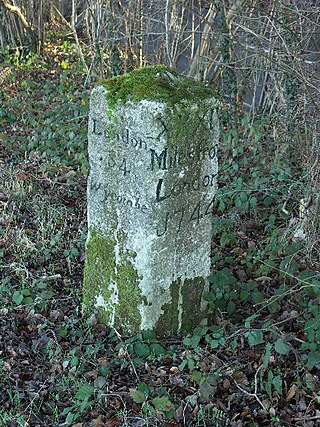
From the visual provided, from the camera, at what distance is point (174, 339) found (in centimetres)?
381

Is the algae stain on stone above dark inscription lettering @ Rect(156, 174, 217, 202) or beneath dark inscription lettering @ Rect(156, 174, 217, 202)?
beneath

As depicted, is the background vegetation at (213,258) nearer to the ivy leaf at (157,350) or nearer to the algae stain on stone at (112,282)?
the ivy leaf at (157,350)

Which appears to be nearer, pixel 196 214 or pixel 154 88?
pixel 154 88

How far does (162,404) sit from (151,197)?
108 centimetres

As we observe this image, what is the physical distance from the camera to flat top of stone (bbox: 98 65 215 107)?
339 centimetres

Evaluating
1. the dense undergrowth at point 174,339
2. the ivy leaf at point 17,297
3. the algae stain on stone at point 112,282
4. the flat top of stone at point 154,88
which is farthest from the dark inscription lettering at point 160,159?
the ivy leaf at point 17,297

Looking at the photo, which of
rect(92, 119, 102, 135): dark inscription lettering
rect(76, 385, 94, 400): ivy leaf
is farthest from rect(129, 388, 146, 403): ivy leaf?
rect(92, 119, 102, 135): dark inscription lettering

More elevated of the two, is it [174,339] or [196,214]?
[196,214]

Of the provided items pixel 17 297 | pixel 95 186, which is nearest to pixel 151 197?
pixel 95 186

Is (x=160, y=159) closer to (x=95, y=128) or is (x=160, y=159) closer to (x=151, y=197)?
(x=151, y=197)

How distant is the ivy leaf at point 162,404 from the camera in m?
3.13

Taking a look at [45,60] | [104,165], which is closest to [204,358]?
[104,165]

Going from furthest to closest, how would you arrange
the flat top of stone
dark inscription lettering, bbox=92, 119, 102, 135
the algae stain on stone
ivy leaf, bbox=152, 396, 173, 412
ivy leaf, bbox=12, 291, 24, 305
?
ivy leaf, bbox=12, 291, 24, 305 < the algae stain on stone < dark inscription lettering, bbox=92, 119, 102, 135 < the flat top of stone < ivy leaf, bbox=152, 396, 173, 412

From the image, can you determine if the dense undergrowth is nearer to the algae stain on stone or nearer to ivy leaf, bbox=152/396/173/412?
ivy leaf, bbox=152/396/173/412
